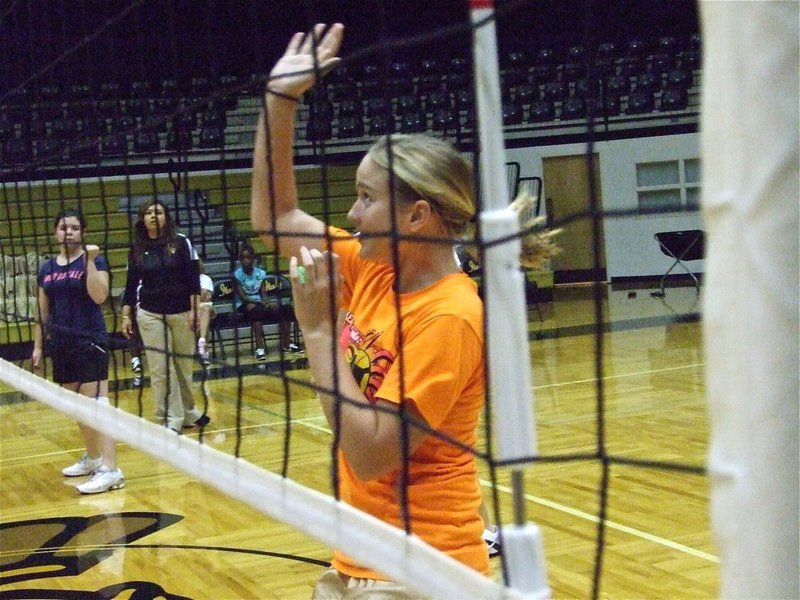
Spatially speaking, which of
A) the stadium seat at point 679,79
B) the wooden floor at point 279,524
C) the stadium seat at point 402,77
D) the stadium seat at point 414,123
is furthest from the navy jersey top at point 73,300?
the stadium seat at point 679,79

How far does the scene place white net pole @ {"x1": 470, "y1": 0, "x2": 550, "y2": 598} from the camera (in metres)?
1.11

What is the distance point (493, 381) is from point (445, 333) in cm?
36

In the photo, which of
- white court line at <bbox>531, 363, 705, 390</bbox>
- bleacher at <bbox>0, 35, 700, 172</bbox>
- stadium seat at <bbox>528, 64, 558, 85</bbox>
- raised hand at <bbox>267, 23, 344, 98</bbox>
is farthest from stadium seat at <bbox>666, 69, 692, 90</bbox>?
raised hand at <bbox>267, 23, 344, 98</bbox>

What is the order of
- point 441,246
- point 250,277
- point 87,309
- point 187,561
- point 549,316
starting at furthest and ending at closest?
point 549,316
point 250,277
point 87,309
point 187,561
point 441,246

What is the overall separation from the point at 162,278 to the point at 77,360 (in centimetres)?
90

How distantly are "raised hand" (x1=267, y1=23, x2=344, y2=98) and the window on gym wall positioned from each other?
11720 mm

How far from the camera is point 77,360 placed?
425cm

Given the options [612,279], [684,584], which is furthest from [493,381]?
[612,279]

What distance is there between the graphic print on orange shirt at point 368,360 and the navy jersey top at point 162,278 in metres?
3.16

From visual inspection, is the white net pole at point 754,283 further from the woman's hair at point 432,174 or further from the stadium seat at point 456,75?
the stadium seat at point 456,75

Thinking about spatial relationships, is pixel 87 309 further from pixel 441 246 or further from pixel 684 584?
pixel 441 246

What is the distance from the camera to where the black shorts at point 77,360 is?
419cm

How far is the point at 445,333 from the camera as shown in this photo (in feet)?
4.97

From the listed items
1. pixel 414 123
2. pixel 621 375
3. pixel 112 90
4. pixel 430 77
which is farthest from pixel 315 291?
pixel 430 77
